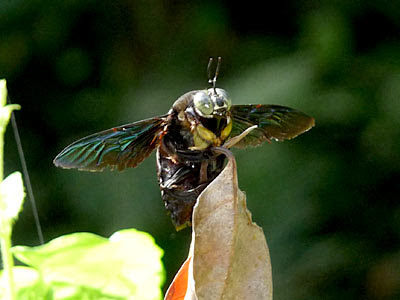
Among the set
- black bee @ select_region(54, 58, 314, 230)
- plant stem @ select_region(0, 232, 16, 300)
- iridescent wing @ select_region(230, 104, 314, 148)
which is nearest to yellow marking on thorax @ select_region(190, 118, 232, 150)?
black bee @ select_region(54, 58, 314, 230)

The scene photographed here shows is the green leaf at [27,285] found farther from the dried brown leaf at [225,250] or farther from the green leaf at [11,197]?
the dried brown leaf at [225,250]

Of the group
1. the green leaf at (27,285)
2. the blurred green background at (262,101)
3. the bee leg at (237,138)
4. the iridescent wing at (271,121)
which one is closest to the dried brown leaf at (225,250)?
the bee leg at (237,138)

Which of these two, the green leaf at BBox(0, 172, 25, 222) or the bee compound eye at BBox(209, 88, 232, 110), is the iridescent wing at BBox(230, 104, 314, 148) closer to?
the bee compound eye at BBox(209, 88, 232, 110)

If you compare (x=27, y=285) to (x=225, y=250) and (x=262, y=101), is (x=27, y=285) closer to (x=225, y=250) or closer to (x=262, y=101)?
(x=225, y=250)

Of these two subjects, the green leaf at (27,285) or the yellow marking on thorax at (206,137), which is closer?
the green leaf at (27,285)

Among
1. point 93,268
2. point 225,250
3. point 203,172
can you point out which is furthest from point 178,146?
point 93,268

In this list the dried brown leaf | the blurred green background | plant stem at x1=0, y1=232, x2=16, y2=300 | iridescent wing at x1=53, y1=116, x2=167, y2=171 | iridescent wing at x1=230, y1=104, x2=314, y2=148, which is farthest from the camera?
the blurred green background

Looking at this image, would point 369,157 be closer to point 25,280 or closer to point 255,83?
point 255,83
